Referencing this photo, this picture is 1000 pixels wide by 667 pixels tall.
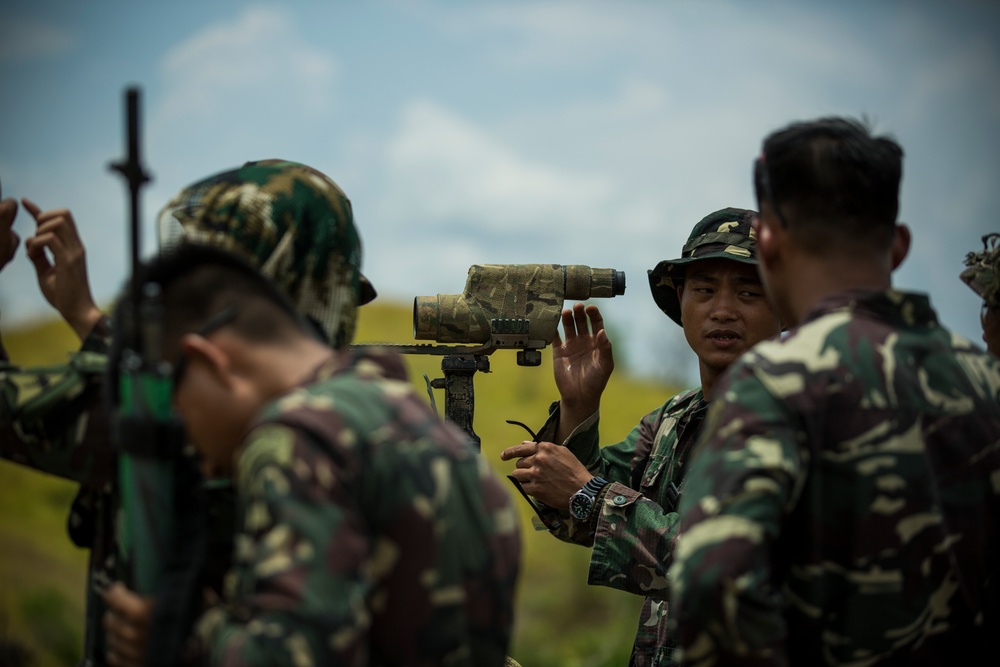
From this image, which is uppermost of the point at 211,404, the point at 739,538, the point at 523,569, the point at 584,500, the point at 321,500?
the point at 211,404

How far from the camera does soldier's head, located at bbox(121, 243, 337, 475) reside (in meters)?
2.59

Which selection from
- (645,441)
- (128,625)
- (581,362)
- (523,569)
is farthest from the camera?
(523,569)

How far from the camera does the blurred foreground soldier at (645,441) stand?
172 inches

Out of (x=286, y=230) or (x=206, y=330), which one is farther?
(x=286, y=230)

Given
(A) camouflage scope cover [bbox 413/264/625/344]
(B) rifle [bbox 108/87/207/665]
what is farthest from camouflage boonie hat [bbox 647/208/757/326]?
(B) rifle [bbox 108/87/207/665]

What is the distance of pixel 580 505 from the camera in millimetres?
4613

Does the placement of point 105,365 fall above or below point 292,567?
above

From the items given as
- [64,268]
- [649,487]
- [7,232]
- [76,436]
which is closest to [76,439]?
[76,436]

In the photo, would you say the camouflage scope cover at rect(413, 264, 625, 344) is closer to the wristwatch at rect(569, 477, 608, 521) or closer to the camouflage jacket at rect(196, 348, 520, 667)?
the wristwatch at rect(569, 477, 608, 521)

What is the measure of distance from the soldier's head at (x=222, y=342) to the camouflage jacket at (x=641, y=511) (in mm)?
2010

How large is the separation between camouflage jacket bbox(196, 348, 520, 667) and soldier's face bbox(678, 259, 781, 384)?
7.72 feet

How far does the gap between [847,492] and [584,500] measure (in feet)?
6.27

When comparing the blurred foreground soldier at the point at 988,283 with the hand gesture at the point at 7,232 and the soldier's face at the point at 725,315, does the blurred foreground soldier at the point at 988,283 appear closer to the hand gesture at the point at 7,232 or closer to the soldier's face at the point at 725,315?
the soldier's face at the point at 725,315

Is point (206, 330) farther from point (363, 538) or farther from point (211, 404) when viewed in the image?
point (363, 538)
